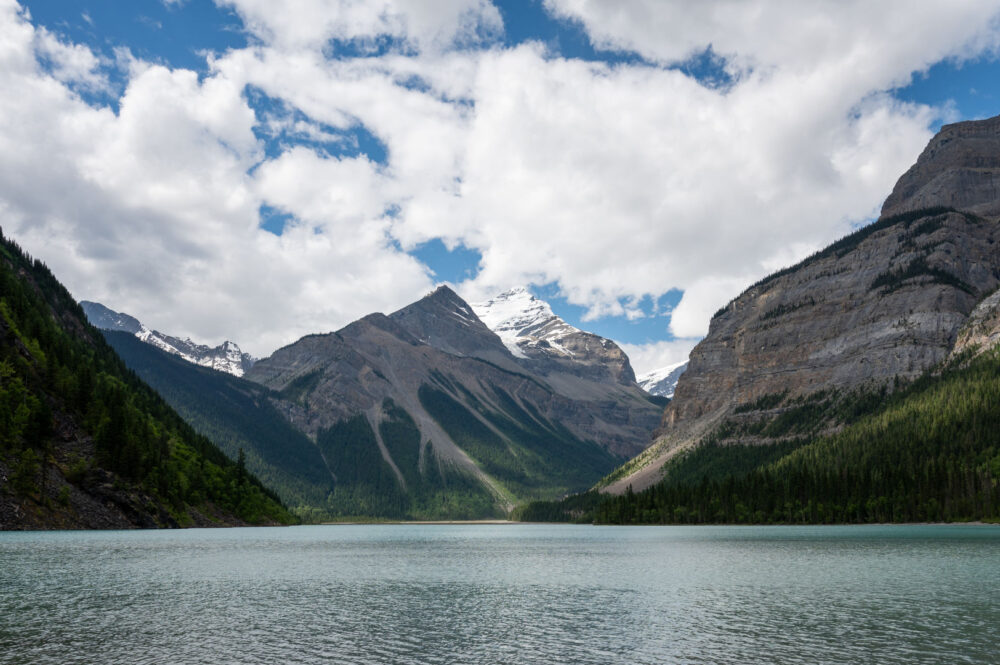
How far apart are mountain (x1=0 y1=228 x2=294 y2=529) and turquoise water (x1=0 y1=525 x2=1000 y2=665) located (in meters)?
24.9

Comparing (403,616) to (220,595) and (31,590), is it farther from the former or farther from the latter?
(31,590)

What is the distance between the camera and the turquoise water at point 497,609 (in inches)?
1422

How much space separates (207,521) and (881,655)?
500 feet

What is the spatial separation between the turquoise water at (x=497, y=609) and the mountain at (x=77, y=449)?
24900 mm

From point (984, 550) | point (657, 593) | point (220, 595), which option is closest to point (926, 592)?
point (657, 593)

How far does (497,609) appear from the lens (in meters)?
50.9

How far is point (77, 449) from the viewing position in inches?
4902

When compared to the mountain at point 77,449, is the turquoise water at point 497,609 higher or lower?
lower

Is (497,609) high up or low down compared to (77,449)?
down

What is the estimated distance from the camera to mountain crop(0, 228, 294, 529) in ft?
356

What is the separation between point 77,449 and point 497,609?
103 m

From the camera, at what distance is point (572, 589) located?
62.0 meters

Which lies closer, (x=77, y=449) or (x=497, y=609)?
(x=497, y=609)

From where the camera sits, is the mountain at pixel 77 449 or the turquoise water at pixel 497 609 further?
the mountain at pixel 77 449
